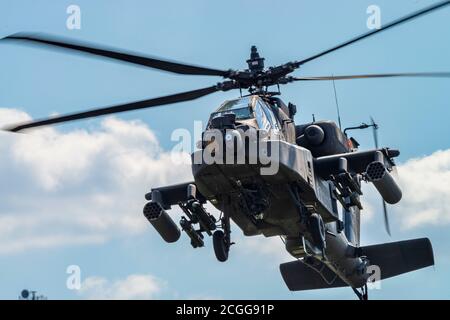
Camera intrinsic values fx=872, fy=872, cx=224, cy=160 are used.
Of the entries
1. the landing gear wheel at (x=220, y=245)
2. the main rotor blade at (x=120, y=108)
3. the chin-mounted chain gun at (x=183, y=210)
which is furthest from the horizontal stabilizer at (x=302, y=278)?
the main rotor blade at (x=120, y=108)

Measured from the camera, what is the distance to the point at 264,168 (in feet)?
61.9

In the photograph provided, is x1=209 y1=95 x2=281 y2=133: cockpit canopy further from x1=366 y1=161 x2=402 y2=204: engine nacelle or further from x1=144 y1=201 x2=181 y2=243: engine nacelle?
x1=144 y1=201 x2=181 y2=243: engine nacelle

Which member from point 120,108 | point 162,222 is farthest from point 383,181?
point 120,108

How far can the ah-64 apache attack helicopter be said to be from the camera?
61.4 ft

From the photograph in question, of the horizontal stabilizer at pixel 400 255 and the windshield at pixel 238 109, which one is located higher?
the windshield at pixel 238 109

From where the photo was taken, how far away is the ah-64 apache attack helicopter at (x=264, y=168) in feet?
61.4

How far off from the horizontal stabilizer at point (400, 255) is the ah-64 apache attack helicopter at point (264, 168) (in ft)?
7.09

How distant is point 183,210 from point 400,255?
7947 mm

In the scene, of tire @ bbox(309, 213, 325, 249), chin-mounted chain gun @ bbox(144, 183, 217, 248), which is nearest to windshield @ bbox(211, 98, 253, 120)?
chin-mounted chain gun @ bbox(144, 183, 217, 248)

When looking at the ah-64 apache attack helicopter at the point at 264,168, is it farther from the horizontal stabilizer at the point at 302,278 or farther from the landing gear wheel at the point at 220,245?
the horizontal stabilizer at the point at 302,278

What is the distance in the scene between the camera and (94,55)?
1850 cm

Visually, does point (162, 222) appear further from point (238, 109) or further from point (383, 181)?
point (383, 181)

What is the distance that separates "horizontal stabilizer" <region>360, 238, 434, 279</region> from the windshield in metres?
7.57
